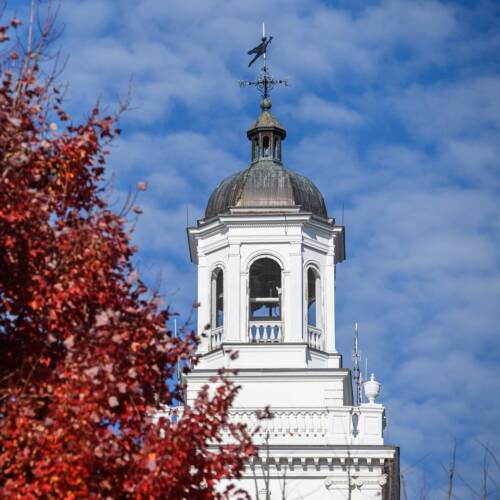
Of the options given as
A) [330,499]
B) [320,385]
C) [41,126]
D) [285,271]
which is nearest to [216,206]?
[285,271]

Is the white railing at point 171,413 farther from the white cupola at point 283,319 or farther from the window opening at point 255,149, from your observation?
the window opening at point 255,149

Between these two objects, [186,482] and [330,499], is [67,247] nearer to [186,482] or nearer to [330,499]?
[186,482]

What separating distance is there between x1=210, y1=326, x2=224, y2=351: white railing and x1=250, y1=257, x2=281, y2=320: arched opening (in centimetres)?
103

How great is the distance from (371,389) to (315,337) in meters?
2.74

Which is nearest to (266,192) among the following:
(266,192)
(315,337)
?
(266,192)

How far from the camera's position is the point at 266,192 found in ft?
135

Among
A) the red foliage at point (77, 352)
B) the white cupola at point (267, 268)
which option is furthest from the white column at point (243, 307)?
the red foliage at point (77, 352)

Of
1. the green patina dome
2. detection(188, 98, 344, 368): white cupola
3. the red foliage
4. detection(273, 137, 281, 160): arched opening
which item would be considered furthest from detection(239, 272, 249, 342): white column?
the red foliage

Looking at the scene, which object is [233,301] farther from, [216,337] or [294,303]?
[294,303]

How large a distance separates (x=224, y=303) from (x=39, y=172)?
78.9 ft

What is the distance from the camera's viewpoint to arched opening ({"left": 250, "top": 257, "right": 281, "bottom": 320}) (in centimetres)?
4075

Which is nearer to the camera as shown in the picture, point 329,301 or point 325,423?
point 325,423

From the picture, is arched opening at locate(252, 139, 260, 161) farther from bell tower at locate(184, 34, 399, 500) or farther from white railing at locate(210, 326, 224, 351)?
white railing at locate(210, 326, 224, 351)

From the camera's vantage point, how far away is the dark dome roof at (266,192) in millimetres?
41094
